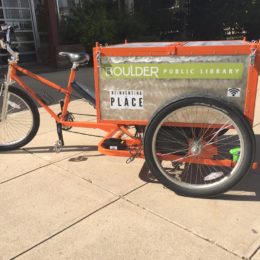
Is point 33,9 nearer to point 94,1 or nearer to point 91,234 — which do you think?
point 94,1

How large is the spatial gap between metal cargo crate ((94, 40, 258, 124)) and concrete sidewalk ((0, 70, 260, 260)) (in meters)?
0.62

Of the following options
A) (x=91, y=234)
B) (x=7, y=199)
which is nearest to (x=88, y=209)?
(x=91, y=234)

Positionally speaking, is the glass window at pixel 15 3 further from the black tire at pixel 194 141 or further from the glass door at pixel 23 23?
the black tire at pixel 194 141

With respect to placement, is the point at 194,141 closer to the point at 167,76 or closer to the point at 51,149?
the point at 167,76

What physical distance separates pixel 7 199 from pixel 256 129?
2998mm

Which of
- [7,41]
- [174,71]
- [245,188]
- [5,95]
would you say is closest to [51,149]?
[5,95]

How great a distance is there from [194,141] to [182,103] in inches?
17.3

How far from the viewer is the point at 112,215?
2588 millimetres

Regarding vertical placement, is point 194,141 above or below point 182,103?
below

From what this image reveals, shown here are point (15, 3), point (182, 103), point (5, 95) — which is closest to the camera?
point (182, 103)

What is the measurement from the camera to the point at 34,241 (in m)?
2.33

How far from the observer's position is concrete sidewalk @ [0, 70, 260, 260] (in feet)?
7.28

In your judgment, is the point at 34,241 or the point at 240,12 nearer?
the point at 34,241

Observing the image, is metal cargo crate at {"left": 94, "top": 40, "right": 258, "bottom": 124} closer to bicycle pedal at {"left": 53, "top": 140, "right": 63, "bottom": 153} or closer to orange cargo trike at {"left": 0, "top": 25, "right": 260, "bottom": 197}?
orange cargo trike at {"left": 0, "top": 25, "right": 260, "bottom": 197}
